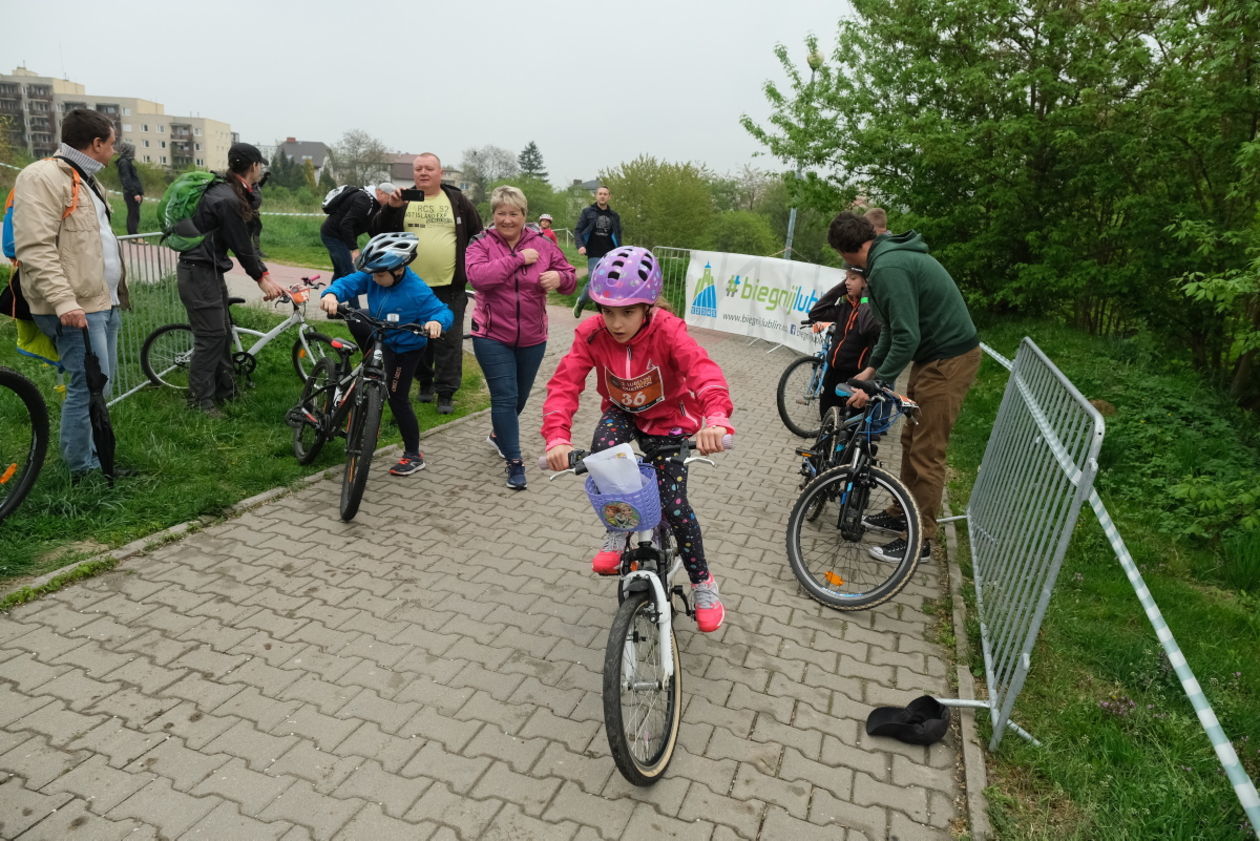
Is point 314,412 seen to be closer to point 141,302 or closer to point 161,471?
point 161,471

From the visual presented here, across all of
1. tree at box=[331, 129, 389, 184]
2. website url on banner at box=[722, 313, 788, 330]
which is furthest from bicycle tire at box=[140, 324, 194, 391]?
tree at box=[331, 129, 389, 184]

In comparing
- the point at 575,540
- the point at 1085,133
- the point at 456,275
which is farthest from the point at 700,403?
the point at 1085,133

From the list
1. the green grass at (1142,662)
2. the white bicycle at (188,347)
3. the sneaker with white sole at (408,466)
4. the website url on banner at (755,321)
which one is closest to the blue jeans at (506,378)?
the sneaker with white sole at (408,466)

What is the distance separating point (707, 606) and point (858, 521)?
1.61 m

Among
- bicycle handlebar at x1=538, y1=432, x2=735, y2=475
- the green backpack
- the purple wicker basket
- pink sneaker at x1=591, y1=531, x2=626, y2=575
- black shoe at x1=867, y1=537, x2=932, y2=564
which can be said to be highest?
the green backpack

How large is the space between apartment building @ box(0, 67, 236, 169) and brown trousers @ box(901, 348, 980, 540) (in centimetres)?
12210

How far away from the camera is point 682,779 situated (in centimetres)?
312

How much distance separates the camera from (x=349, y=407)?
219 inches

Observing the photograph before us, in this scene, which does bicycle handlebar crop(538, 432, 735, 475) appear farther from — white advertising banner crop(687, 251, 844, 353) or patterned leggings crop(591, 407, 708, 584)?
white advertising banner crop(687, 251, 844, 353)

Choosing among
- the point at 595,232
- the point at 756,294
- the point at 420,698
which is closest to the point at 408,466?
the point at 420,698

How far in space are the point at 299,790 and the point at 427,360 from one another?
5706mm

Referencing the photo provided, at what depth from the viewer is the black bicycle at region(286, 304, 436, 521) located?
16.9ft

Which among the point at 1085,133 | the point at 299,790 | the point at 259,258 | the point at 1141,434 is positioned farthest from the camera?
the point at 1085,133

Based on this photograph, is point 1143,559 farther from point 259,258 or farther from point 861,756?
point 259,258
